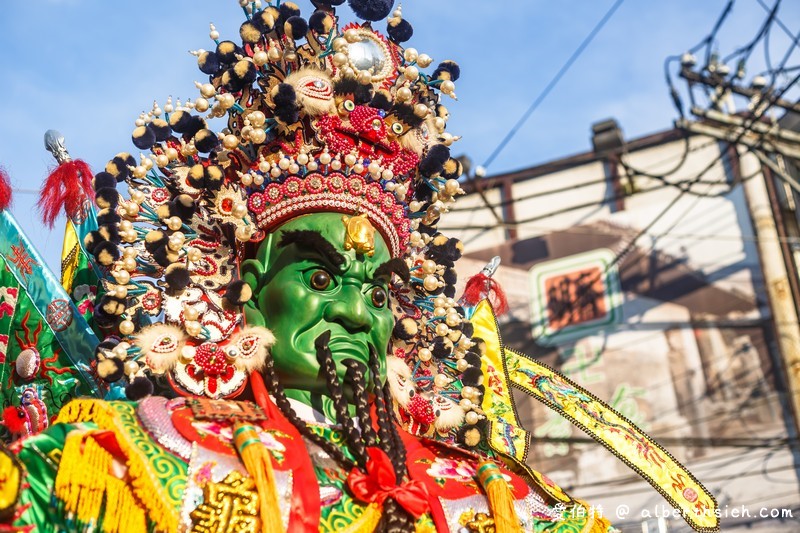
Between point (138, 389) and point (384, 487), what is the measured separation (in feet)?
3.32

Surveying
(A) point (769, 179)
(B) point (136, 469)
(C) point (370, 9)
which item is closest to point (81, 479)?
(B) point (136, 469)

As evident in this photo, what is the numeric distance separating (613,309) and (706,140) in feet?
10.4

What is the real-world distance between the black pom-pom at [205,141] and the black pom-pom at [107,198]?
39 centimetres

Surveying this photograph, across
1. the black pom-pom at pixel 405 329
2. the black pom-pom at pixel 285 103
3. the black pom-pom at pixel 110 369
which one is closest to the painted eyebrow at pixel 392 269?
the black pom-pom at pixel 405 329

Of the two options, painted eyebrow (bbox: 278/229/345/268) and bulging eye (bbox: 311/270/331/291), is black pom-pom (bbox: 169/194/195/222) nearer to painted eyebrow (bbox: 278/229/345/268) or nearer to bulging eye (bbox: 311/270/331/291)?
painted eyebrow (bbox: 278/229/345/268)

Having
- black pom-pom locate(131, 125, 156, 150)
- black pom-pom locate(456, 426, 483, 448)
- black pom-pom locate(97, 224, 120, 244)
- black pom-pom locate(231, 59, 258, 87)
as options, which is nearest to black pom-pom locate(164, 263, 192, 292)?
black pom-pom locate(97, 224, 120, 244)

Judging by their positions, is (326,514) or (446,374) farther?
(446,374)

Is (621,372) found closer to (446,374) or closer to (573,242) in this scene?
(573,242)

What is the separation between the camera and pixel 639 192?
50.3ft

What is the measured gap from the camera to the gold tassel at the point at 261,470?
9.82 ft

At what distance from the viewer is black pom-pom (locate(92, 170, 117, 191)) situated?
160 inches

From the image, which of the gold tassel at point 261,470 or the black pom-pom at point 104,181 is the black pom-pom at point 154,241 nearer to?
the black pom-pom at point 104,181

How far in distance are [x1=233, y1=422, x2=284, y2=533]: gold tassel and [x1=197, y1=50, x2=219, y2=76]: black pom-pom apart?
1.68 meters

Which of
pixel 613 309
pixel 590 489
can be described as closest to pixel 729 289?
pixel 613 309
